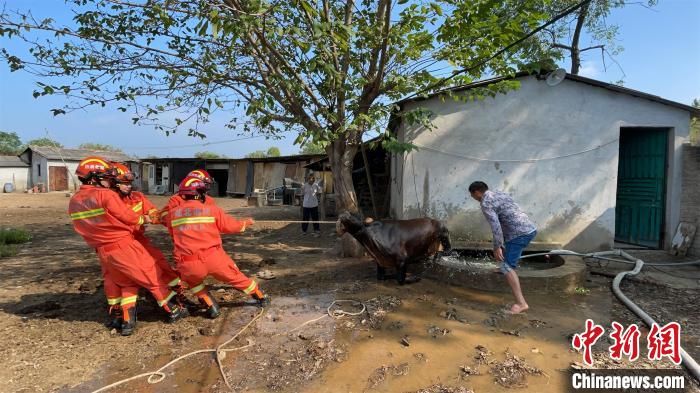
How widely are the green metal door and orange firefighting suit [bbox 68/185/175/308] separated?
360 inches

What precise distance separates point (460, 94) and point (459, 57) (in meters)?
0.85

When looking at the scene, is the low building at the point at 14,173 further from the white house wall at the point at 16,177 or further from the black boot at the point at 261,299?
the black boot at the point at 261,299

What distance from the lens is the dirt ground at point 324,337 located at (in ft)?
10.8

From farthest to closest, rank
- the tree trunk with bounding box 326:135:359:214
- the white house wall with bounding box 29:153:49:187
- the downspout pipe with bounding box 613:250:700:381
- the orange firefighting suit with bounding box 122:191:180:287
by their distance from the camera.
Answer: the white house wall with bounding box 29:153:49:187
the tree trunk with bounding box 326:135:359:214
the orange firefighting suit with bounding box 122:191:180:287
the downspout pipe with bounding box 613:250:700:381

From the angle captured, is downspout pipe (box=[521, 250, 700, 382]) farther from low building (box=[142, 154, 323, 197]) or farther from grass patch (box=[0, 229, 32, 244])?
low building (box=[142, 154, 323, 197])

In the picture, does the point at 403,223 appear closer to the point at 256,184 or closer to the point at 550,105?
the point at 550,105

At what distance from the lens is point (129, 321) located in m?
4.24

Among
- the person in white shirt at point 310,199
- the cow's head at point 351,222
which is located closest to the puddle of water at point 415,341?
the cow's head at point 351,222

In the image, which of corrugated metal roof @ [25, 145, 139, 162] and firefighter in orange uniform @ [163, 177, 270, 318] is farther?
corrugated metal roof @ [25, 145, 139, 162]

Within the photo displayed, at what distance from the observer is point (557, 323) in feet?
14.5

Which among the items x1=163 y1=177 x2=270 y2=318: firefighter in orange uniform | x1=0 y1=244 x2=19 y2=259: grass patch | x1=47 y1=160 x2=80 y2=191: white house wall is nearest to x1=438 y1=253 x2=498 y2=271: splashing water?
x1=163 y1=177 x2=270 y2=318: firefighter in orange uniform

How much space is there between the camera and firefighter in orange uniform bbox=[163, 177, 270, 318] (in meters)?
4.33

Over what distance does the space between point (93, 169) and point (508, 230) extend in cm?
473

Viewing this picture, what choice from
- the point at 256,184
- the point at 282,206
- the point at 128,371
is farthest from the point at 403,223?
the point at 256,184
